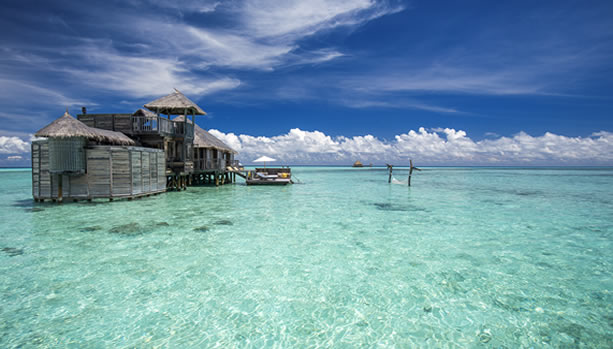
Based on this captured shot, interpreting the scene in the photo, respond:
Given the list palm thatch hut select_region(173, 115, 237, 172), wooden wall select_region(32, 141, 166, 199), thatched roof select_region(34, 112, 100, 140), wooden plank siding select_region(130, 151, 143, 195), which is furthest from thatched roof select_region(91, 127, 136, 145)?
palm thatch hut select_region(173, 115, 237, 172)

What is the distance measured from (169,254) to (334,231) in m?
5.63

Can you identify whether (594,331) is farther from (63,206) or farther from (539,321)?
(63,206)

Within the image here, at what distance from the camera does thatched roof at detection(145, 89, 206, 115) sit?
22203 millimetres

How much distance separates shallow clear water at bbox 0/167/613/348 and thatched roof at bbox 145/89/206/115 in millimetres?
12277

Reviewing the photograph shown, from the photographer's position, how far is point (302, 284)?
20.5ft

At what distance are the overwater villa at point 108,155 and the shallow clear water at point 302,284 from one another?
4555 millimetres

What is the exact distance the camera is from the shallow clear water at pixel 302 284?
4.41 metres

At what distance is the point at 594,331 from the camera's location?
4469mm

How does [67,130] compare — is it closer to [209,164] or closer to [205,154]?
[209,164]

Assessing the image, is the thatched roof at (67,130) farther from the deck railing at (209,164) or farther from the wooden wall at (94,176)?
the deck railing at (209,164)

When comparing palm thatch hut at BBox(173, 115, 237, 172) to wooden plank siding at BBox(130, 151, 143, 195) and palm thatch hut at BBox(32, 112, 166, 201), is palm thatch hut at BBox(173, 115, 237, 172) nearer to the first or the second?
wooden plank siding at BBox(130, 151, 143, 195)

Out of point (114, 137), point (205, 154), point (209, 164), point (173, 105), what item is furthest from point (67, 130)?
point (205, 154)

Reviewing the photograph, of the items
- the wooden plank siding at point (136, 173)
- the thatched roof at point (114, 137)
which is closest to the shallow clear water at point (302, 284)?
the wooden plank siding at point (136, 173)

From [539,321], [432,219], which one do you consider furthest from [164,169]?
[539,321]
